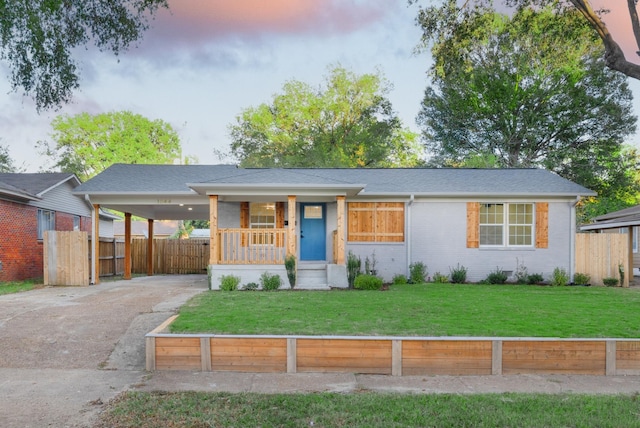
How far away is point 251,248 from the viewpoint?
13.1 metres

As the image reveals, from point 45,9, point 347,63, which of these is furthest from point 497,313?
point 347,63

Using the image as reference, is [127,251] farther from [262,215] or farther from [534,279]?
[534,279]

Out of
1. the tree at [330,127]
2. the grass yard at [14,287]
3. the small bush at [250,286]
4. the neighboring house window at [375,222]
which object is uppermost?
the tree at [330,127]

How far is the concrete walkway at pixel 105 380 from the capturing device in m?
4.71

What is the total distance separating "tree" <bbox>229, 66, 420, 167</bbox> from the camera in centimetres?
3428

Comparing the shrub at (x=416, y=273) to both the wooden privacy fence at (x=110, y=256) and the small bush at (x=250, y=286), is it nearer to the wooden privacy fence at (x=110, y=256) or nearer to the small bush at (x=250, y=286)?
the small bush at (x=250, y=286)

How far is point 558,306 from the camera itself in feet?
30.3

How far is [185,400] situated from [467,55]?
30.7 feet

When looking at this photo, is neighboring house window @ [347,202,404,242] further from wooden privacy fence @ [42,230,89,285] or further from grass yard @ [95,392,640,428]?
grass yard @ [95,392,640,428]

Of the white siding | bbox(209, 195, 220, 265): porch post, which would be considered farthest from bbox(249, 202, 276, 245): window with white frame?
the white siding

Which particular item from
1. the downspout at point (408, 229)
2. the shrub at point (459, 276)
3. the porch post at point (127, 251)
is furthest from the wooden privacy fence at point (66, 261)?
the shrub at point (459, 276)

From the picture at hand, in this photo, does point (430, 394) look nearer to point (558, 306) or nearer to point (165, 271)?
point (558, 306)

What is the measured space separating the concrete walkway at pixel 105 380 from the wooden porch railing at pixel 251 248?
16.0 ft

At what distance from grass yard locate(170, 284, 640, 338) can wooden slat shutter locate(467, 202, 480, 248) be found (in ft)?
8.46
